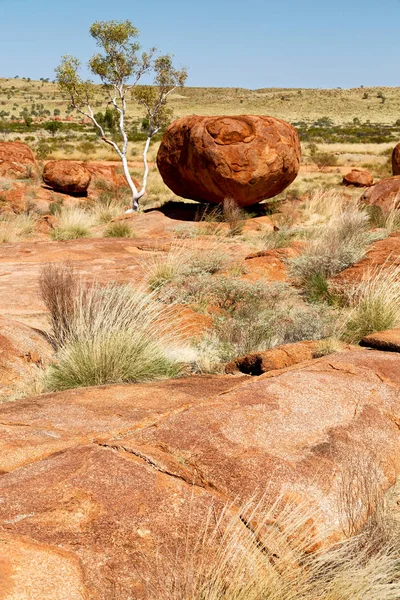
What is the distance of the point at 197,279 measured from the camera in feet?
29.2

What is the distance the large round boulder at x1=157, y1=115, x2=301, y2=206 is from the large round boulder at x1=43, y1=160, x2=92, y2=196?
240 inches

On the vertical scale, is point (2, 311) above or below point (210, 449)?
below

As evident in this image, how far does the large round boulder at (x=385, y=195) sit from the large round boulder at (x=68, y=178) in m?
10.2

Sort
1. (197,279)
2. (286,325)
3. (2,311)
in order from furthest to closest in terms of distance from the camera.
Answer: (197,279) → (2,311) → (286,325)

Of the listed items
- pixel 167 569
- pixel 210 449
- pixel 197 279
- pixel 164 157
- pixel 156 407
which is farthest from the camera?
pixel 164 157

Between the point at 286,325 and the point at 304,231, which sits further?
the point at 304,231

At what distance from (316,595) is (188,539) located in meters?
0.46

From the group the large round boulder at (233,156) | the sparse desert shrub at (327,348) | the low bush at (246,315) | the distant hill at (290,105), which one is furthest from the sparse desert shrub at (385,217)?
the distant hill at (290,105)

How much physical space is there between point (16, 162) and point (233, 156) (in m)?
12.7

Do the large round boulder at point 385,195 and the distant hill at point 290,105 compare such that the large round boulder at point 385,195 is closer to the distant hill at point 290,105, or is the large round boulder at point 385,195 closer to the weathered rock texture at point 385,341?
the weathered rock texture at point 385,341

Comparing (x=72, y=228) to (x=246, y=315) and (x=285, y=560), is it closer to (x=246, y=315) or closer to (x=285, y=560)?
(x=246, y=315)

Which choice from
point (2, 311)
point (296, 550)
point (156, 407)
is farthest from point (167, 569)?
point (2, 311)

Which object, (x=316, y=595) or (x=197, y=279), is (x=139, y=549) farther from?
(x=197, y=279)

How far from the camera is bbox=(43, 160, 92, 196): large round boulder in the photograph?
850 inches
